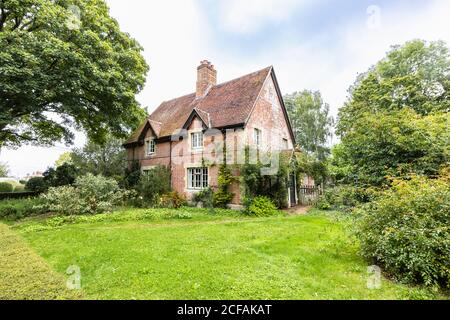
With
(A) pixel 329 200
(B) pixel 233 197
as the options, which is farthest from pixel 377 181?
(B) pixel 233 197

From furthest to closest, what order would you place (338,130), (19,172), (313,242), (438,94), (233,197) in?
1. (19,172)
2. (338,130)
3. (438,94)
4. (233,197)
5. (313,242)

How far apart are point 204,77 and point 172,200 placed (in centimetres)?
1095

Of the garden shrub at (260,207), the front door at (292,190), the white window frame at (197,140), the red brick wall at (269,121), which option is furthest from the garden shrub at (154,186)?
the front door at (292,190)

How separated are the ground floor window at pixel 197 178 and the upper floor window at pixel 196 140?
5.20ft

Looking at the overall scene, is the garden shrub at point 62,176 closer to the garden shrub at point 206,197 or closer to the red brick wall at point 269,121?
the garden shrub at point 206,197

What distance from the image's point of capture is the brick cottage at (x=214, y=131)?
14016mm

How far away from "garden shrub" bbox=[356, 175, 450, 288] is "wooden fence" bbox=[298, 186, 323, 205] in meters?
11.2

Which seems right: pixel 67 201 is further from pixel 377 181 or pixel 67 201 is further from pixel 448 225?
pixel 377 181

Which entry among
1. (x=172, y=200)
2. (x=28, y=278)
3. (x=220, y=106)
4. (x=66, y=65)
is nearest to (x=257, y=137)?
(x=220, y=106)

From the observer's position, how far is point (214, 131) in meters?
14.5

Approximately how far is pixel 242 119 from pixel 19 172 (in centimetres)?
6179

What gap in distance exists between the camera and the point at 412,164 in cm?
1013

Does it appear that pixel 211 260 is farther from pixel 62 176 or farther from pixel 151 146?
pixel 62 176

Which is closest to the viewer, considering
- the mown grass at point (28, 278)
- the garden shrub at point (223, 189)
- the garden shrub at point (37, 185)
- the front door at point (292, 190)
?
the mown grass at point (28, 278)
